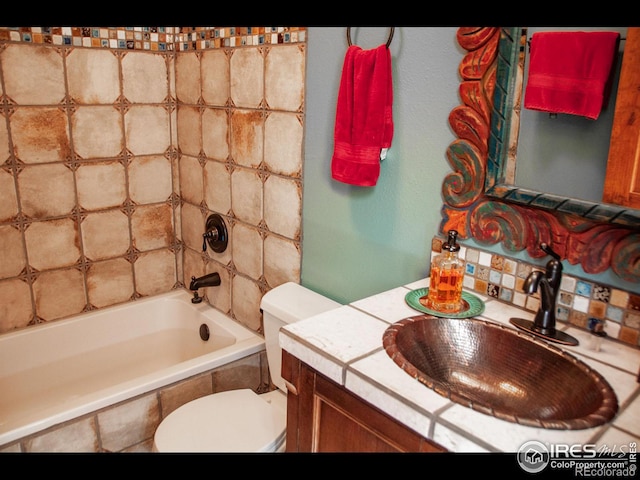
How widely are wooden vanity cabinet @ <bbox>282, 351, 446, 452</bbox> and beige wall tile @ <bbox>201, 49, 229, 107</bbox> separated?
1.31 metres

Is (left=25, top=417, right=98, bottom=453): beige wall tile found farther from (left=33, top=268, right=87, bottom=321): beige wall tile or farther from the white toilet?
(left=33, top=268, right=87, bottom=321): beige wall tile

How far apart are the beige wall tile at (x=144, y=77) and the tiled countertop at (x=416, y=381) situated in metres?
1.60

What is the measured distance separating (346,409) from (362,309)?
0.27 metres

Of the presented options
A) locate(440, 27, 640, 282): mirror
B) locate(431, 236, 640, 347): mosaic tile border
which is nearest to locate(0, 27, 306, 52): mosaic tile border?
locate(440, 27, 640, 282): mirror

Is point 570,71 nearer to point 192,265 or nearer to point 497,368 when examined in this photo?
point 497,368

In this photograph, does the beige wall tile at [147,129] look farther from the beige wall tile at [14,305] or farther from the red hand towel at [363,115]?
the red hand towel at [363,115]

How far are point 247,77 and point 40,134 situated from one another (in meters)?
0.89

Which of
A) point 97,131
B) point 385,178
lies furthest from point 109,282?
point 385,178

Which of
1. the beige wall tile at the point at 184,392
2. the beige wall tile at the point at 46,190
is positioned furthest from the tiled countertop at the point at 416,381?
the beige wall tile at the point at 46,190

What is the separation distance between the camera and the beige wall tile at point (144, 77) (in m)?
2.27

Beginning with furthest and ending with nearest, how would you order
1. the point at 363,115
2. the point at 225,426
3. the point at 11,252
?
the point at 11,252 < the point at 225,426 < the point at 363,115

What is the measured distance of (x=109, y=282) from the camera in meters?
2.44

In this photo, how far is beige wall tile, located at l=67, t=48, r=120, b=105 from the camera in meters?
2.13
